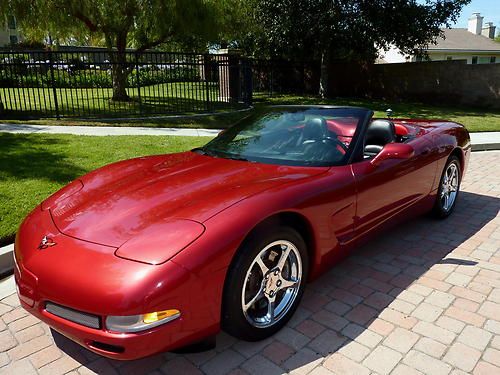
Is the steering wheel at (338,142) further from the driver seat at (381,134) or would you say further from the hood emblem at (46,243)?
the hood emblem at (46,243)

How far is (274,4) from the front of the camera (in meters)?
17.5

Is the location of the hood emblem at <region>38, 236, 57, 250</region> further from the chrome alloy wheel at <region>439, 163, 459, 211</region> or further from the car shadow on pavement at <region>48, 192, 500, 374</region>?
the chrome alloy wheel at <region>439, 163, 459, 211</region>

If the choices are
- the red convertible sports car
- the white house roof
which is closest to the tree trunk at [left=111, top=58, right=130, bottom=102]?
the red convertible sports car

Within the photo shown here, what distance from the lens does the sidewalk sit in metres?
9.29

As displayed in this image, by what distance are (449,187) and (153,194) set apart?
11.7ft

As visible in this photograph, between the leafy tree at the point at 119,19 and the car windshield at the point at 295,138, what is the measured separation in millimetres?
9411

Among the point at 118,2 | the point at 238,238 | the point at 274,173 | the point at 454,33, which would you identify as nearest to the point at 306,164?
the point at 274,173

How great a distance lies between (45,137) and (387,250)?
692 centimetres

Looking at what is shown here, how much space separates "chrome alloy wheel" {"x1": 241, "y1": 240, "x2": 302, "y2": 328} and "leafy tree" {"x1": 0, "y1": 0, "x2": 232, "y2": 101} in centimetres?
1082

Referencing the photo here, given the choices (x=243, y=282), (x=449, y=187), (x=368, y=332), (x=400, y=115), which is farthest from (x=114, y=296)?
(x=400, y=115)

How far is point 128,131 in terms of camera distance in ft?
31.9

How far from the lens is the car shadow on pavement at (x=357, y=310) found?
97.9 inches

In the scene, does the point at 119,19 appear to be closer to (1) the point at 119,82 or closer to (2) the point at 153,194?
(1) the point at 119,82

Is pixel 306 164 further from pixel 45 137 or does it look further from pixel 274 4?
pixel 274 4
